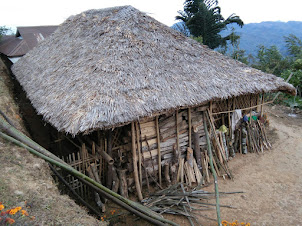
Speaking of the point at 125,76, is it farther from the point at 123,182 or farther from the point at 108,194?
the point at 108,194

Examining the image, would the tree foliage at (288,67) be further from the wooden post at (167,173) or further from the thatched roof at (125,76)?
the wooden post at (167,173)

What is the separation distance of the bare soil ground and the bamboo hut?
0.81 metres

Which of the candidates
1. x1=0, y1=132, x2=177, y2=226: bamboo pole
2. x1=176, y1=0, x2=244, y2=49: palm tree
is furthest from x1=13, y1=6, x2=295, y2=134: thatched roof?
x1=176, y1=0, x2=244, y2=49: palm tree

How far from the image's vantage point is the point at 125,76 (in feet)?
15.0

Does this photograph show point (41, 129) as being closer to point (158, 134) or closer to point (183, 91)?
point (158, 134)

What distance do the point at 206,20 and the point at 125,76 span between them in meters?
16.1

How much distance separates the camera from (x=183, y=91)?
4766 mm

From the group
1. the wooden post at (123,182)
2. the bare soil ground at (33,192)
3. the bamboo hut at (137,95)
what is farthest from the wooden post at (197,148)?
the bare soil ground at (33,192)

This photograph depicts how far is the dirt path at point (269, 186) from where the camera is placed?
14.3 feet

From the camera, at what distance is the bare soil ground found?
7.59 feet

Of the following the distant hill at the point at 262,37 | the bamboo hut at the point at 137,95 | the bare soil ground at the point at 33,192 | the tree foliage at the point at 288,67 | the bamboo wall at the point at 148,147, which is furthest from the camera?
the distant hill at the point at 262,37

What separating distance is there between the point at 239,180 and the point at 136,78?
367 centimetres

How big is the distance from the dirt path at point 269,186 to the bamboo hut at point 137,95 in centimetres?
110

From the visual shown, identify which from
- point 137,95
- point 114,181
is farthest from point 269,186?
point 137,95
